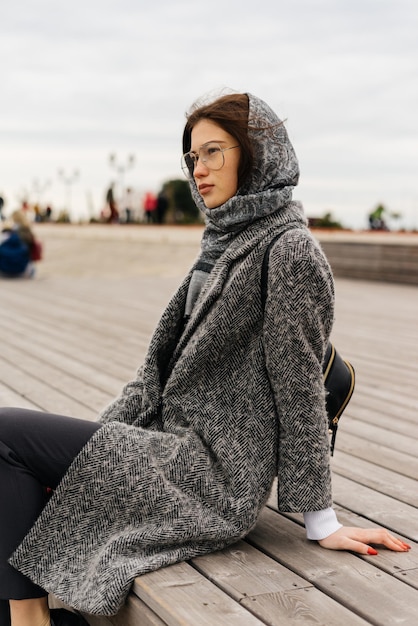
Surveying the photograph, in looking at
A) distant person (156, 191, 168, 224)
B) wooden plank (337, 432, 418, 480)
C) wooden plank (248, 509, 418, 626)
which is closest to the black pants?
wooden plank (248, 509, 418, 626)

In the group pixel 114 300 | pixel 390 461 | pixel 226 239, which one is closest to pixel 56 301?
pixel 114 300

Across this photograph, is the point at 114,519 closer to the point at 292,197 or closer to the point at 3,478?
the point at 3,478

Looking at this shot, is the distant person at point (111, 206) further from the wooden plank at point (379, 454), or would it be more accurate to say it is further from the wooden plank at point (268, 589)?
the wooden plank at point (268, 589)

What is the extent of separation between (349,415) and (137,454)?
1.90 metres

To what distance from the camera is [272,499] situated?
2.62 metres

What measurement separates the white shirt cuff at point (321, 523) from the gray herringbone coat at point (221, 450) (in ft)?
0.27

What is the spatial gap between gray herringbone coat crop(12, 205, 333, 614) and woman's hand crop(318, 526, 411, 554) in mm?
141

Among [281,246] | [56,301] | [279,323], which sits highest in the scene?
[281,246]

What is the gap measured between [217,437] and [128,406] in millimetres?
345

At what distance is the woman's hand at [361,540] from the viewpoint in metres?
2.13

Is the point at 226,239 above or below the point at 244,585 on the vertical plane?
above

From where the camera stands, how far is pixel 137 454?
2021 mm

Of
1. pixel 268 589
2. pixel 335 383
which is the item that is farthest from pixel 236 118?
pixel 268 589

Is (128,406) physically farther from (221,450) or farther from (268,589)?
(268,589)
